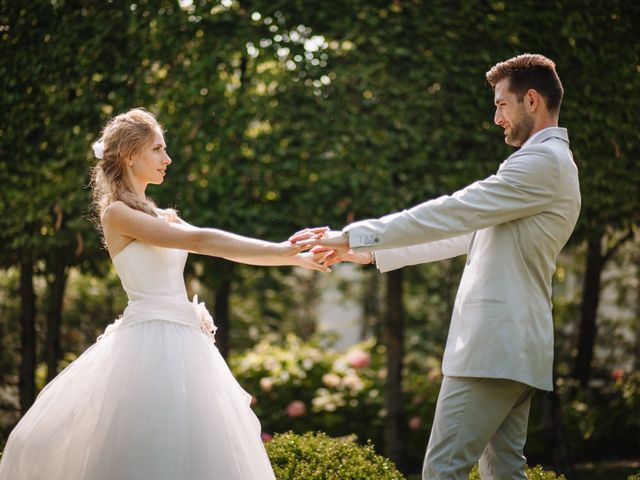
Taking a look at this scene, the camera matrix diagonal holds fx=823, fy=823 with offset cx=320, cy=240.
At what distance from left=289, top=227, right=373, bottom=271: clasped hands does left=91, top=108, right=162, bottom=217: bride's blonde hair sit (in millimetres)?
762

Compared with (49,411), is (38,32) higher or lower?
higher

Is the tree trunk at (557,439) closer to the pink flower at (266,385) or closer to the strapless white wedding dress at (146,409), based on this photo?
the pink flower at (266,385)

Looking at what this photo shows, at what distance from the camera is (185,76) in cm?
674

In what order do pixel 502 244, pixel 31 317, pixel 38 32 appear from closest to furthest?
pixel 502 244 → pixel 38 32 → pixel 31 317

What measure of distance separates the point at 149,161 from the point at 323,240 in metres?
1.00

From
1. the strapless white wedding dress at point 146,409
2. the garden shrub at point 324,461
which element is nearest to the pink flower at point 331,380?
the garden shrub at point 324,461

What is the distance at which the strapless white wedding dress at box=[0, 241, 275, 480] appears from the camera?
3625 millimetres

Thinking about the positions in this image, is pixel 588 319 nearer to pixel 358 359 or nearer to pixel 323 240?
pixel 358 359

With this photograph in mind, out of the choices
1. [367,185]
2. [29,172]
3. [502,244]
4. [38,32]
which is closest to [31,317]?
[29,172]

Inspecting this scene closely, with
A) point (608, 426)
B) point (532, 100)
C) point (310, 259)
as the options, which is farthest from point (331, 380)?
Answer: point (532, 100)

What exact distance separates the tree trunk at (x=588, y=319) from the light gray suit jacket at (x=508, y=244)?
5.66m

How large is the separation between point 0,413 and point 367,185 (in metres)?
4.53

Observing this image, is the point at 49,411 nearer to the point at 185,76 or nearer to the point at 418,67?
the point at 185,76

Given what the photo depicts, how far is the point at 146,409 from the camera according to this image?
12.1 ft
